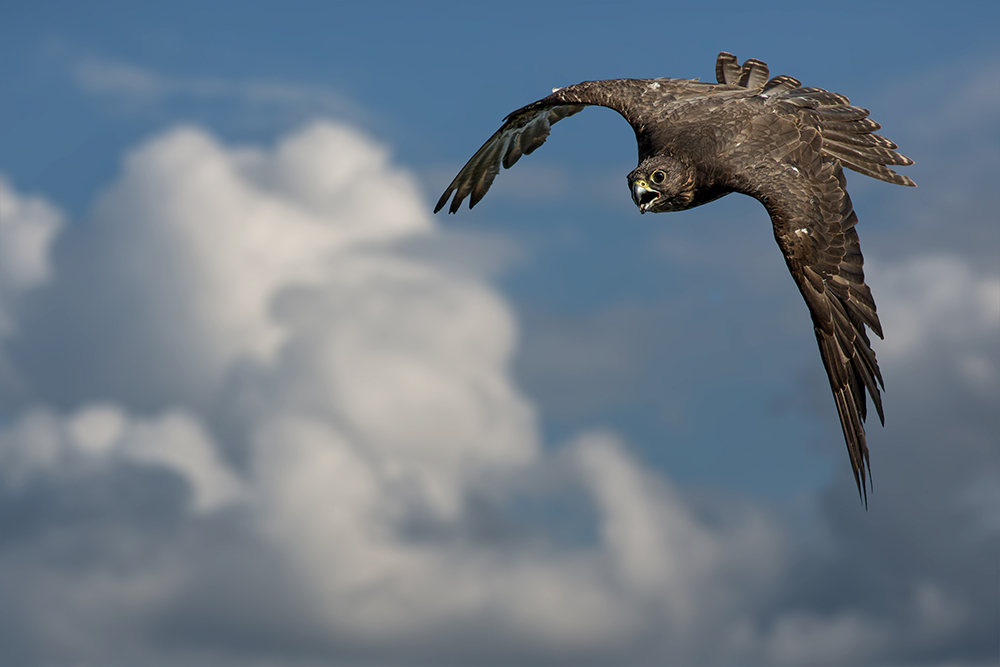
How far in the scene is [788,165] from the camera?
46.0 feet

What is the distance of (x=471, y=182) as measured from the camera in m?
17.7

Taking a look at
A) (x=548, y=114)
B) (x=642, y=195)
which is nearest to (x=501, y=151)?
(x=548, y=114)

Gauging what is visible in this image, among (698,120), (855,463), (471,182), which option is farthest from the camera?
(471,182)

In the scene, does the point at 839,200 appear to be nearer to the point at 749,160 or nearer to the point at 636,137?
the point at 749,160

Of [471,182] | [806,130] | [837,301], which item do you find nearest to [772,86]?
[806,130]

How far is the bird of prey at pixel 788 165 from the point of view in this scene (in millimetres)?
13414

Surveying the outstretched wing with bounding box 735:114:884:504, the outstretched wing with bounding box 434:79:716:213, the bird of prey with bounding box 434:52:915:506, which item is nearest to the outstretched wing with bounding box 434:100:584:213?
the outstretched wing with bounding box 434:79:716:213

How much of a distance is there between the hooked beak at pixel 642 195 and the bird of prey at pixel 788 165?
0.01m

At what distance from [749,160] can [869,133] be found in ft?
6.14

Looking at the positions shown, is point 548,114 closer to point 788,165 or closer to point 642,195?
point 642,195

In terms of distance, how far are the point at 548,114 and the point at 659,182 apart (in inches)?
145

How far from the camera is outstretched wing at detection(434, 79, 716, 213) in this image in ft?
51.8

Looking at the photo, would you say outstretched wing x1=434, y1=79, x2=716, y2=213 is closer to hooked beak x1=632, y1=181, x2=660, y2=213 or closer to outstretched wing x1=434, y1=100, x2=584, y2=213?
outstretched wing x1=434, y1=100, x2=584, y2=213

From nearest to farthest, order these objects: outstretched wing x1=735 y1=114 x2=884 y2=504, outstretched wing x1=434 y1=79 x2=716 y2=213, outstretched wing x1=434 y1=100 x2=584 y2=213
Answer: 1. outstretched wing x1=735 y1=114 x2=884 y2=504
2. outstretched wing x1=434 y1=79 x2=716 y2=213
3. outstretched wing x1=434 y1=100 x2=584 y2=213
